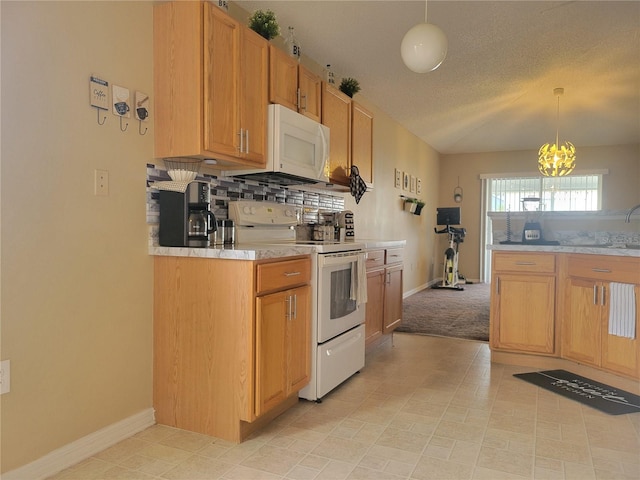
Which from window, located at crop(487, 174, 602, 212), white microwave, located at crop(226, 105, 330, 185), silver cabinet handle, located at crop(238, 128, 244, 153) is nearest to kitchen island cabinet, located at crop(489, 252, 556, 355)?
white microwave, located at crop(226, 105, 330, 185)

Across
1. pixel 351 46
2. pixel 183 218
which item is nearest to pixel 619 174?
pixel 351 46

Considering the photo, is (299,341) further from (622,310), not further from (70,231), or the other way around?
(622,310)

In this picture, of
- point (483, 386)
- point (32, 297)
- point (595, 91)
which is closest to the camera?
point (32, 297)

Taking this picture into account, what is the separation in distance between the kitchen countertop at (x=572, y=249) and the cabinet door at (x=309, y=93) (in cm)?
168

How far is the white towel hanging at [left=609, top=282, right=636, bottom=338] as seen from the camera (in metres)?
2.73

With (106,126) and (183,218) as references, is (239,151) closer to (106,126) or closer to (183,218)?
(183,218)

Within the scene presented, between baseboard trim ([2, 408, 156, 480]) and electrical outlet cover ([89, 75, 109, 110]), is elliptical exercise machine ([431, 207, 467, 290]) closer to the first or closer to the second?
baseboard trim ([2, 408, 156, 480])

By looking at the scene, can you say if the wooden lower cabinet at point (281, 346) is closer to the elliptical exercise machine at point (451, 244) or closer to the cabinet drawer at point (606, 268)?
the cabinet drawer at point (606, 268)

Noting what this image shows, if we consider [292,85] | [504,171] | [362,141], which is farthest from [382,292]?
[504,171]

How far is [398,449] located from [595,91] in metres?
5.76

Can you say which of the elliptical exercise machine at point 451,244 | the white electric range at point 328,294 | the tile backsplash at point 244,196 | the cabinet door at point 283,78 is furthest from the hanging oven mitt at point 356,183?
the elliptical exercise machine at point 451,244

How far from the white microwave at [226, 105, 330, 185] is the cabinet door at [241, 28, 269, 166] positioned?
59 mm

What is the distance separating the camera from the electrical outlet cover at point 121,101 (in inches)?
81.9

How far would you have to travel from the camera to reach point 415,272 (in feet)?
23.3
